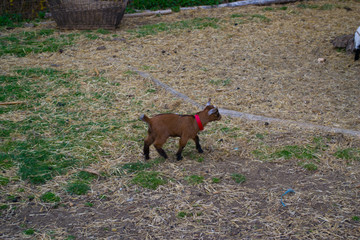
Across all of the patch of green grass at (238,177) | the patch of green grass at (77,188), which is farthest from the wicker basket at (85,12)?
the patch of green grass at (238,177)

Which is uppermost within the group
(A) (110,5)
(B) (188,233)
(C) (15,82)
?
(A) (110,5)

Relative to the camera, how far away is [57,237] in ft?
11.3

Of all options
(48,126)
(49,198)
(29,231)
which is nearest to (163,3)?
(48,126)

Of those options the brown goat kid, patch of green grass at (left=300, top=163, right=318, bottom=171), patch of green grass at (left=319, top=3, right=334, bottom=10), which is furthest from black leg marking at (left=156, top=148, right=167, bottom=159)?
patch of green grass at (left=319, top=3, right=334, bottom=10)

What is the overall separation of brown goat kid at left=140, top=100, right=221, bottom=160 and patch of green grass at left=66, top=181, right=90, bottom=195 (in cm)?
88

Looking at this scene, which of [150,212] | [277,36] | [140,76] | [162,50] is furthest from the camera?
[277,36]

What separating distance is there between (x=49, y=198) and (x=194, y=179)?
1557mm

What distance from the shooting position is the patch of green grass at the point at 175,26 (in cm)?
1035

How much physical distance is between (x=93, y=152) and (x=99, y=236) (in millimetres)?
1643

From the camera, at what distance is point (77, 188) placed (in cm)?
419

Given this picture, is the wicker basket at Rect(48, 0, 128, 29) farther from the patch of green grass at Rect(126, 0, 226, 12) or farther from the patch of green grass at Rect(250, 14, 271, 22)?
the patch of green grass at Rect(250, 14, 271, 22)

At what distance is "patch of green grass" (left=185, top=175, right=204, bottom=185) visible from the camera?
4352mm

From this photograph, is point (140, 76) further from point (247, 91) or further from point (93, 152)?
point (93, 152)


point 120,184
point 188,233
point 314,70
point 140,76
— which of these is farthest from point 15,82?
point 314,70
